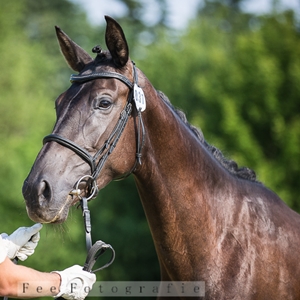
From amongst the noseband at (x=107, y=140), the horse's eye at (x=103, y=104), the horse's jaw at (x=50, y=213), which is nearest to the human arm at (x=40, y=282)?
the horse's jaw at (x=50, y=213)

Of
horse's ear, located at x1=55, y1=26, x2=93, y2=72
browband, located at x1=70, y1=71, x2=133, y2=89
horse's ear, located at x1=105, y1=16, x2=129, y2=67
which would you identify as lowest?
browband, located at x1=70, y1=71, x2=133, y2=89

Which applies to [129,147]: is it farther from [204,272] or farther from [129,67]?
[204,272]

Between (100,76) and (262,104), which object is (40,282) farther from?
(262,104)

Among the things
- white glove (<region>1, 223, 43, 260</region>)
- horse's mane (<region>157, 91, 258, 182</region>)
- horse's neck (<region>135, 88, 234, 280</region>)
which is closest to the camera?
white glove (<region>1, 223, 43, 260</region>)

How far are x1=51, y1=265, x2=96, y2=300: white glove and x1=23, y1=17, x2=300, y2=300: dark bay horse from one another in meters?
0.38

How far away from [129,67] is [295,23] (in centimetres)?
1394

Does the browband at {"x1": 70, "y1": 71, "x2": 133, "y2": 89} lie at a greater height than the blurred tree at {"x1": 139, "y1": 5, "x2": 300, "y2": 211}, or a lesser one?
lesser

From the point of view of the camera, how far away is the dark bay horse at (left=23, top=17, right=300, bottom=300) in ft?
12.3

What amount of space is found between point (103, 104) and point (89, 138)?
28 cm

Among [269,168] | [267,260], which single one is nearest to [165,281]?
[267,260]

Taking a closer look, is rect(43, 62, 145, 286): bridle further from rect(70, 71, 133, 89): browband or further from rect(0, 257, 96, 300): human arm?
rect(0, 257, 96, 300): human arm

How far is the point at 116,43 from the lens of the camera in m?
3.97

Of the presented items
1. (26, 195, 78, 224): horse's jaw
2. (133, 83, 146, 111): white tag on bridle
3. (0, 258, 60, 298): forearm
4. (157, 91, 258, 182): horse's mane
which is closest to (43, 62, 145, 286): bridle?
(133, 83, 146, 111): white tag on bridle

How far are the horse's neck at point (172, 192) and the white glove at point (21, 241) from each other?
908 mm
